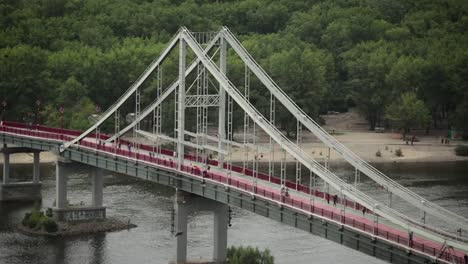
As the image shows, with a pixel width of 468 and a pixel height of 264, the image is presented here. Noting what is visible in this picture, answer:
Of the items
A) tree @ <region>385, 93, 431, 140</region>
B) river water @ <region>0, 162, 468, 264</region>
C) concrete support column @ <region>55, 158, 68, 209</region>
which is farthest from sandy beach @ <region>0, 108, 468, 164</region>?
concrete support column @ <region>55, 158, 68, 209</region>

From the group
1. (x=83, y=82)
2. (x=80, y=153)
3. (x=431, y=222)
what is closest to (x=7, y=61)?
(x=83, y=82)

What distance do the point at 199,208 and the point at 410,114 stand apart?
304ft

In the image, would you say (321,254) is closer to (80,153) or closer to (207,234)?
(207,234)

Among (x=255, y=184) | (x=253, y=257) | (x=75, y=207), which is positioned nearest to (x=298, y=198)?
(x=255, y=184)

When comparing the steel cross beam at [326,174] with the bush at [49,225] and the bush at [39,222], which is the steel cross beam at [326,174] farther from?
the bush at [39,222]

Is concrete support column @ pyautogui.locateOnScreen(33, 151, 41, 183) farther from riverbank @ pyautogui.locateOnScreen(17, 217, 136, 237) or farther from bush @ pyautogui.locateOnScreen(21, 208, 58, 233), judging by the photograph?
riverbank @ pyautogui.locateOnScreen(17, 217, 136, 237)

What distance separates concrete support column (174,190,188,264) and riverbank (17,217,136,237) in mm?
18332

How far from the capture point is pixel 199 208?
108 metres

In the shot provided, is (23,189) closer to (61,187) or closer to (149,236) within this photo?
(61,187)

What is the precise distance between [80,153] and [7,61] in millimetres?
66274

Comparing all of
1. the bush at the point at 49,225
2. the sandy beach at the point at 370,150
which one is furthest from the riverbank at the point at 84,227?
the sandy beach at the point at 370,150

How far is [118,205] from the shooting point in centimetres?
13588

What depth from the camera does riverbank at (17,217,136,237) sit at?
12262 cm

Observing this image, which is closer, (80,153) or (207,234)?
(207,234)
